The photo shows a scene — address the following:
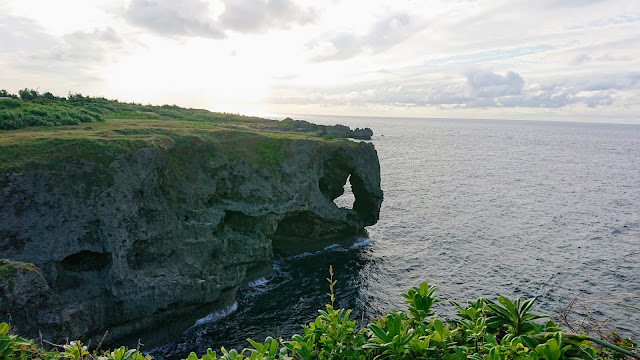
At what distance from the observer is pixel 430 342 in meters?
4.97

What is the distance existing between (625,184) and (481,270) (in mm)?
58515

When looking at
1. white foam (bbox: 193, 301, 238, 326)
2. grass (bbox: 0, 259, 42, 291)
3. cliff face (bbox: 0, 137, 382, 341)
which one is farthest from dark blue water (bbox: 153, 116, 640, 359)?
grass (bbox: 0, 259, 42, 291)

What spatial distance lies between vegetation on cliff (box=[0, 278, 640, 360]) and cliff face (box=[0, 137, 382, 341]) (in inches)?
734

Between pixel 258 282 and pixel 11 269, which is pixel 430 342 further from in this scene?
pixel 258 282

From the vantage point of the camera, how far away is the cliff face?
2098cm

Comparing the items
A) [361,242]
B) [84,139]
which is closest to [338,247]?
[361,242]

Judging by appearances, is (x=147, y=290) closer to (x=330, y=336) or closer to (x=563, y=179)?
(x=330, y=336)

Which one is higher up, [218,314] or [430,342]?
[430,342]

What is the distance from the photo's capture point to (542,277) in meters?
34.2

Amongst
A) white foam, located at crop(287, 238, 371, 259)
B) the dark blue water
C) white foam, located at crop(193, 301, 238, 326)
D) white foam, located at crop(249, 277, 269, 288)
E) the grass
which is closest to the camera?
the grass

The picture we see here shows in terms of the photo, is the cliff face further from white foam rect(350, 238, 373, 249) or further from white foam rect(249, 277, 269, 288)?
white foam rect(350, 238, 373, 249)

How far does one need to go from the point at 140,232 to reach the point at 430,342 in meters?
23.7

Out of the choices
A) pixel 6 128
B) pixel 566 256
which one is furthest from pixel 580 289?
pixel 6 128

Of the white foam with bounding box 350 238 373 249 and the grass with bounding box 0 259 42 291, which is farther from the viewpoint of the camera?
the white foam with bounding box 350 238 373 249
